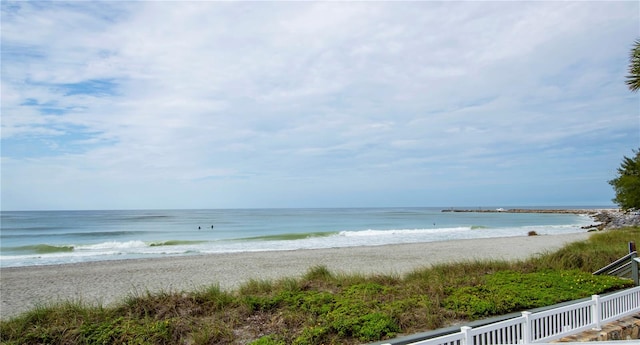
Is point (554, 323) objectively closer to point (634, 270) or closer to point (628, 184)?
point (634, 270)

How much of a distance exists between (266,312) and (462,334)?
11.9 ft

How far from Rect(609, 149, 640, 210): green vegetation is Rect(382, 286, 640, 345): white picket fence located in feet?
128

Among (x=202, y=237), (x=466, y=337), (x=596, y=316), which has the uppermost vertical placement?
(x=466, y=337)

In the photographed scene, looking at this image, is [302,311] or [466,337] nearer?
[466,337]

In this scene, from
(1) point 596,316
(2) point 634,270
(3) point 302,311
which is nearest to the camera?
(1) point 596,316

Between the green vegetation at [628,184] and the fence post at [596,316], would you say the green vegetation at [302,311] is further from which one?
the green vegetation at [628,184]

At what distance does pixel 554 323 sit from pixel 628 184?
41531mm

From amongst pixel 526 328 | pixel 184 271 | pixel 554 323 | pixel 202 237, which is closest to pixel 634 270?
pixel 554 323

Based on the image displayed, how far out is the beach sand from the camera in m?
13.3

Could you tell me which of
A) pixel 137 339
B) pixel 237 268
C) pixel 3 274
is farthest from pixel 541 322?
pixel 3 274

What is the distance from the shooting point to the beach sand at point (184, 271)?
13.3 metres

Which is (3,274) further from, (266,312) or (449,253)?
(449,253)

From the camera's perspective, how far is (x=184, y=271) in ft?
58.7

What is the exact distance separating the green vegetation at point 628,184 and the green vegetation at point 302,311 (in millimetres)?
36732
